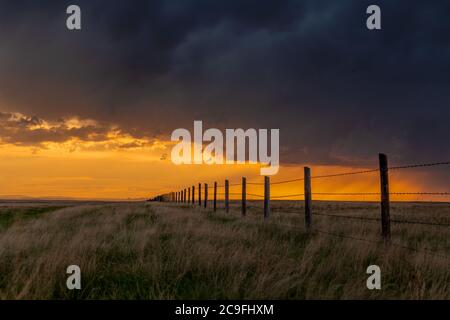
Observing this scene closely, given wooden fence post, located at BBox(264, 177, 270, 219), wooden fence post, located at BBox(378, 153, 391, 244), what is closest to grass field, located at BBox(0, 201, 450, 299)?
wooden fence post, located at BBox(378, 153, 391, 244)

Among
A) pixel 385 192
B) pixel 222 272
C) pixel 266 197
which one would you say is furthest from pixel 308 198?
pixel 222 272

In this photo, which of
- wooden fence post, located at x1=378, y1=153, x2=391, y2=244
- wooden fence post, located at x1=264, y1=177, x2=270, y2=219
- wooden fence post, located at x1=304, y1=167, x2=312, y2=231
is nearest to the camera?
wooden fence post, located at x1=378, y1=153, x2=391, y2=244

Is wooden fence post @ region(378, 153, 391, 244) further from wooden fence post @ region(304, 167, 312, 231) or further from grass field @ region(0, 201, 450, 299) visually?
wooden fence post @ region(304, 167, 312, 231)

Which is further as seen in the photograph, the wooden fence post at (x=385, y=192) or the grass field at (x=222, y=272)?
the wooden fence post at (x=385, y=192)

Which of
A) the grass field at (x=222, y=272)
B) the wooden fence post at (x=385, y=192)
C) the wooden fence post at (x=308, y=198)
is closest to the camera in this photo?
the grass field at (x=222, y=272)

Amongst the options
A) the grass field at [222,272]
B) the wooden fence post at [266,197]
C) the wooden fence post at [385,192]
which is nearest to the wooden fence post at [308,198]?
the grass field at [222,272]

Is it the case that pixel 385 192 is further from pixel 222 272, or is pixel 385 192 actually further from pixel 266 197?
pixel 266 197

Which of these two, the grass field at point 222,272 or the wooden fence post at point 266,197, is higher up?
the wooden fence post at point 266,197

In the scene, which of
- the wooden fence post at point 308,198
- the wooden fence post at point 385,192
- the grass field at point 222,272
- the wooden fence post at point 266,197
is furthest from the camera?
the wooden fence post at point 266,197

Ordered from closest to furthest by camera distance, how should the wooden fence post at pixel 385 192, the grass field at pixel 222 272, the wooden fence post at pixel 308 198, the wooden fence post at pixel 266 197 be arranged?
1. the grass field at pixel 222 272
2. the wooden fence post at pixel 385 192
3. the wooden fence post at pixel 308 198
4. the wooden fence post at pixel 266 197

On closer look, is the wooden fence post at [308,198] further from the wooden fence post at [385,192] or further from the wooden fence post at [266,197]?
the wooden fence post at [266,197]

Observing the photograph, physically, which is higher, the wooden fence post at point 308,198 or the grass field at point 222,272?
the wooden fence post at point 308,198
